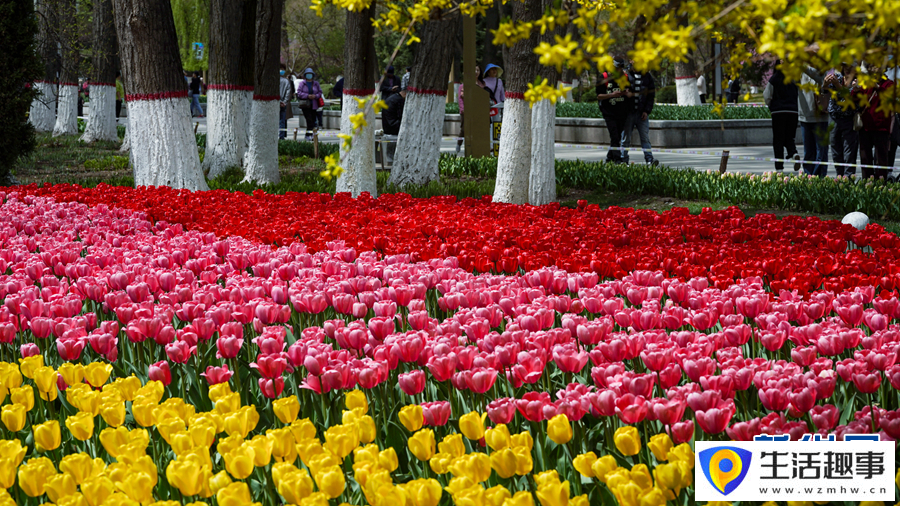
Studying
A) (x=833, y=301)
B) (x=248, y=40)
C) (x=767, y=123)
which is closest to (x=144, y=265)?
(x=833, y=301)

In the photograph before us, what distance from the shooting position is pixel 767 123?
21703mm

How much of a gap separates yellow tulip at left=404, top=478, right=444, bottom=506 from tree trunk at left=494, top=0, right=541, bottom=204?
26.1 ft

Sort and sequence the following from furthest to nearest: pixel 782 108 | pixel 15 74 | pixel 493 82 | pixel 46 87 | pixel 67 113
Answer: pixel 46 87 → pixel 67 113 → pixel 493 82 → pixel 782 108 → pixel 15 74

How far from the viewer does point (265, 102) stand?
13.0 meters

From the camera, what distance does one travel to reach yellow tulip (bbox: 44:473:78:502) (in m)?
2.16

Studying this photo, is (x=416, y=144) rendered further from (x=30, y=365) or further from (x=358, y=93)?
(x=30, y=365)

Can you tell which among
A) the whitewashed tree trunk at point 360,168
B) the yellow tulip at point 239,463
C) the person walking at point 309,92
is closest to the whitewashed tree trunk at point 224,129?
the whitewashed tree trunk at point 360,168

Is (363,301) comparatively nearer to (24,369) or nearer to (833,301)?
(24,369)

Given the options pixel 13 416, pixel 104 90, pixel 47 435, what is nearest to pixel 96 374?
pixel 13 416

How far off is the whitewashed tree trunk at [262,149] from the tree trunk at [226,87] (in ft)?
2.76

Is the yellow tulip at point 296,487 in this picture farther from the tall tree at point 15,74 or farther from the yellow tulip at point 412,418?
the tall tree at point 15,74

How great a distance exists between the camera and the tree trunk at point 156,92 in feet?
32.9

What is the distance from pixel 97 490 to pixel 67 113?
22.4 metres

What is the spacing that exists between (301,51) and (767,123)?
34.0 meters
